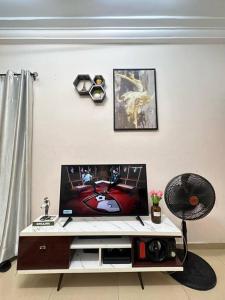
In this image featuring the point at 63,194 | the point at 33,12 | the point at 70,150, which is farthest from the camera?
the point at 70,150

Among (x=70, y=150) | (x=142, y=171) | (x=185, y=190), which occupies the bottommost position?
(x=185, y=190)

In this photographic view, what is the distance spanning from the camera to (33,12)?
197 centimetres

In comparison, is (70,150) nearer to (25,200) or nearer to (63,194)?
(63,194)

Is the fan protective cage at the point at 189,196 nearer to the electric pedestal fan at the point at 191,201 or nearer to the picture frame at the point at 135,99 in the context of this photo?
the electric pedestal fan at the point at 191,201

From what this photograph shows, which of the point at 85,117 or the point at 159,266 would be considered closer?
the point at 159,266

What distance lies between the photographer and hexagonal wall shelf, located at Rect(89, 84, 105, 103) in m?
2.17

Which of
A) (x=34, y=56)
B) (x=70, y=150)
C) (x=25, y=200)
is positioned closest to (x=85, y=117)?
(x=70, y=150)

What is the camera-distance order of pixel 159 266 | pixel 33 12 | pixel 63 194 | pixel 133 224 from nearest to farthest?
pixel 159 266, pixel 133 224, pixel 63 194, pixel 33 12

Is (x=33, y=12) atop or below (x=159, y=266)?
atop

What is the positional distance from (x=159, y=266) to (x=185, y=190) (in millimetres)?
672

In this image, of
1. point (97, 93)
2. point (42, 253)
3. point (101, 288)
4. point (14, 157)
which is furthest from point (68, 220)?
point (97, 93)

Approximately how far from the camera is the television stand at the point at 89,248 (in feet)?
4.75

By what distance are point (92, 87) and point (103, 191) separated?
121 cm

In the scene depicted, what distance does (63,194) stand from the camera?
1.79 m
